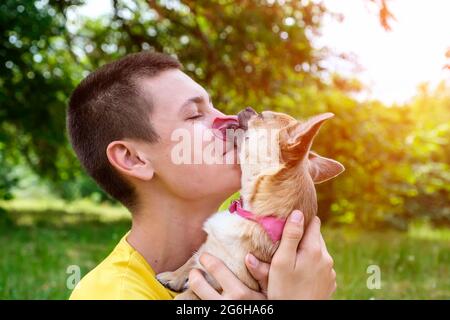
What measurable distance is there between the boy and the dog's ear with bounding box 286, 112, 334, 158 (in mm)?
271

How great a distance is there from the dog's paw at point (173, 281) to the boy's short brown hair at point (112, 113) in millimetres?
411

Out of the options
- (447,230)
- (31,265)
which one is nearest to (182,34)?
(31,265)

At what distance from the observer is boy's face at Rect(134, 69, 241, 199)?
8.75 feet

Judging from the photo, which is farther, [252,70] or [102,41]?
[102,41]

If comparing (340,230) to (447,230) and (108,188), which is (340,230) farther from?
(108,188)

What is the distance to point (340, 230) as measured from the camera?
11.3m

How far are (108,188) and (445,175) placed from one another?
25.4 feet

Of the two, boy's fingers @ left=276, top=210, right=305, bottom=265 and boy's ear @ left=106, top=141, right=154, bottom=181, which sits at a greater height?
boy's ear @ left=106, top=141, right=154, bottom=181

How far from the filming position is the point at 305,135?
7.75 feet

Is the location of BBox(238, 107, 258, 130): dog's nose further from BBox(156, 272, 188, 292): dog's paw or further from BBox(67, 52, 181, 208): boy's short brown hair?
BBox(156, 272, 188, 292): dog's paw

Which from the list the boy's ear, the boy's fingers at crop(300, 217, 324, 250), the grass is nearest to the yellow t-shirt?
the boy's ear

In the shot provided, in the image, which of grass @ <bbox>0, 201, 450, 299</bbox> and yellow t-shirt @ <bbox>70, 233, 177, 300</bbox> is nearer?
yellow t-shirt @ <bbox>70, 233, 177, 300</bbox>

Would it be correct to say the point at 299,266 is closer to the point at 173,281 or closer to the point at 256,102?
the point at 173,281

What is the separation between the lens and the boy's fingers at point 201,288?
2385 millimetres
